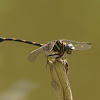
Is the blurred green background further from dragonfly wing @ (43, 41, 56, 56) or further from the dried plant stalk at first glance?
the dried plant stalk

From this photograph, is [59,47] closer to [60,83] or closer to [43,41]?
[60,83]

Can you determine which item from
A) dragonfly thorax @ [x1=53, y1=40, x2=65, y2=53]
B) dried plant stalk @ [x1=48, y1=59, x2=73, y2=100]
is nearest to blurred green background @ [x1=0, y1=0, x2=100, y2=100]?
dragonfly thorax @ [x1=53, y1=40, x2=65, y2=53]

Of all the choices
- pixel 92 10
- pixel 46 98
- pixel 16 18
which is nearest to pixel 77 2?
pixel 92 10

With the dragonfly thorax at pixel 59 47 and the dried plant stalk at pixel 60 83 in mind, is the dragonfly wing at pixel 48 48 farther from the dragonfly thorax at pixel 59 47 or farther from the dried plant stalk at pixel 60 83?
the dried plant stalk at pixel 60 83

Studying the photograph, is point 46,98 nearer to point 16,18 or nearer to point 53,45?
point 16,18

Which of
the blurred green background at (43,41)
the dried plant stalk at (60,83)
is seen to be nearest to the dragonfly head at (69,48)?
the dried plant stalk at (60,83)

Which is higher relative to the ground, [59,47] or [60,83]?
[59,47]

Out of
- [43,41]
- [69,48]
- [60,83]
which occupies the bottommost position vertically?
[60,83]

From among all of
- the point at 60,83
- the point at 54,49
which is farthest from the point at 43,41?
the point at 60,83

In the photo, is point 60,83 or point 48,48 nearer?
point 60,83
